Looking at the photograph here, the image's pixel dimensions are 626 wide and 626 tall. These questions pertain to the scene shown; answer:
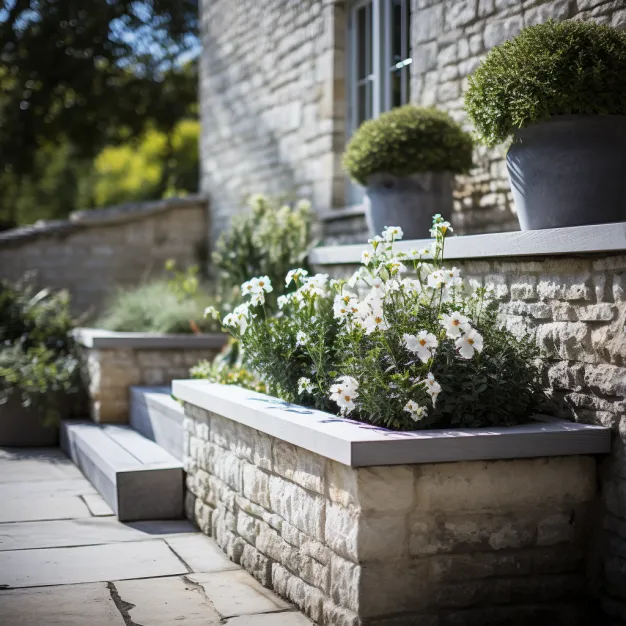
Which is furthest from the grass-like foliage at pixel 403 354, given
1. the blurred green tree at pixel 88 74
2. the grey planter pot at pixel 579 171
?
the blurred green tree at pixel 88 74

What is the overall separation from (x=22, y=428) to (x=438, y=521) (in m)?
4.89

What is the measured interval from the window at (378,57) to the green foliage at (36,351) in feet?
10.1

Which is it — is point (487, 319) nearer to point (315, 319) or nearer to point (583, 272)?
point (583, 272)

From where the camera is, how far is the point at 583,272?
3.39 meters

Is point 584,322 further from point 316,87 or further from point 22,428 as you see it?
point 22,428

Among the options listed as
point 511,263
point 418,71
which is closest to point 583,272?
point 511,263

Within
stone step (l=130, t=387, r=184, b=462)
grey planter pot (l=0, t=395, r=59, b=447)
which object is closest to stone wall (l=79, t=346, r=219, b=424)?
stone step (l=130, t=387, r=184, b=462)

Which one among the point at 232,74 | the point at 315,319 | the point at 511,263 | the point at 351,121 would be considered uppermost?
the point at 232,74

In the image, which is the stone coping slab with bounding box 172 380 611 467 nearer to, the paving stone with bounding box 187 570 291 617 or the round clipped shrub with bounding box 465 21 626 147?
the paving stone with bounding box 187 570 291 617

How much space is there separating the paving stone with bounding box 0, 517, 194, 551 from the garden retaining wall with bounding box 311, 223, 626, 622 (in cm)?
220

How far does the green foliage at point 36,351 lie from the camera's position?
23.0 ft

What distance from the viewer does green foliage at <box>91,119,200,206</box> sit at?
62.4 feet

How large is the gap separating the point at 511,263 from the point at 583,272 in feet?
1.48

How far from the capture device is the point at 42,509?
5043mm
